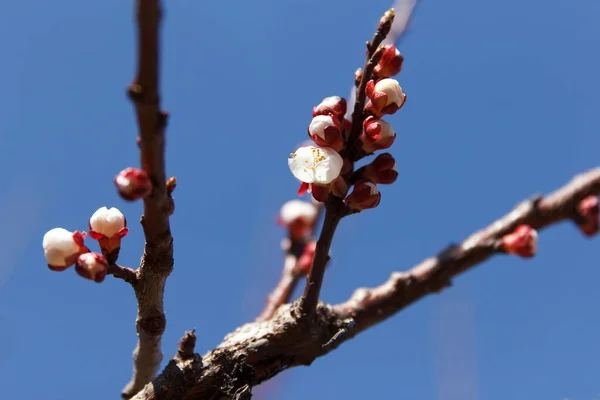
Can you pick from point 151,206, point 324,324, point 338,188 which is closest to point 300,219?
point 324,324

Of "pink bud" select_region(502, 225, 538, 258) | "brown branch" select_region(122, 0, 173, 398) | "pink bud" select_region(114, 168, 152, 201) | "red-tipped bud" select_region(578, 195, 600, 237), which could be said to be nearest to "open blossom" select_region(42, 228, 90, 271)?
"brown branch" select_region(122, 0, 173, 398)

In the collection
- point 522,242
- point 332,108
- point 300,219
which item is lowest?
point 522,242

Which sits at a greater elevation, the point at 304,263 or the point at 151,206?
the point at 304,263

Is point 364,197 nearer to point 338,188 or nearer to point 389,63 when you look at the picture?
point 338,188

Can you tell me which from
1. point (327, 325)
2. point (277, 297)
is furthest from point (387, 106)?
point (277, 297)

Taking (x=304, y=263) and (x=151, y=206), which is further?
(x=304, y=263)

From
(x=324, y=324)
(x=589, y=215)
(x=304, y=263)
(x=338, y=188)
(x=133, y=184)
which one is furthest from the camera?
(x=304, y=263)

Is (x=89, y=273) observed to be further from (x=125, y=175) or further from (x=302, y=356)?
(x=302, y=356)

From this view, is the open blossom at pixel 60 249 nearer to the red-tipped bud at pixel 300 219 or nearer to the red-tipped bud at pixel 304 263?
the red-tipped bud at pixel 304 263
